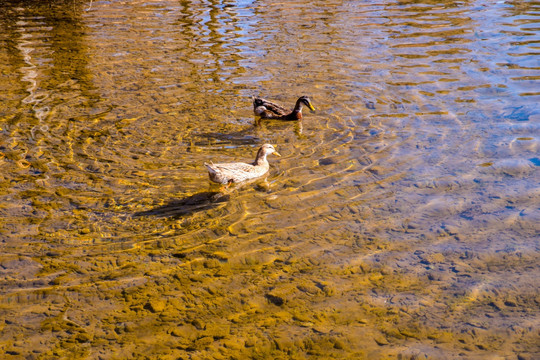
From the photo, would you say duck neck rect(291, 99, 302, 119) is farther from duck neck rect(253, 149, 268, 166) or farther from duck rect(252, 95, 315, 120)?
duck neck rect(253, 149, 268, 166)

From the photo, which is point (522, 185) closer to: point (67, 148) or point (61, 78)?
point (67, 148)

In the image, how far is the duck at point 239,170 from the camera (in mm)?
7766

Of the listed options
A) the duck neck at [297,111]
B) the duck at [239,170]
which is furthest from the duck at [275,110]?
the duck at [239,170]

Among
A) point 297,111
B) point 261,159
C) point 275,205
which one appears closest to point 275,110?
point 297,111

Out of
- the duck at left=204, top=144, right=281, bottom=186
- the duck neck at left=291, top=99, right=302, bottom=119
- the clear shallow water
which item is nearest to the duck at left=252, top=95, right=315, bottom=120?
the duck neck at left=291, top=99, right=302, bottom=119

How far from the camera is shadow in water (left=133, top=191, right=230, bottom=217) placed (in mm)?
7223

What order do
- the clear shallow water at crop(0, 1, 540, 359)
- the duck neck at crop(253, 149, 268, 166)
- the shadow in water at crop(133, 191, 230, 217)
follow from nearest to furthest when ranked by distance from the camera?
1. the clear shallow water at crop(0, 1, 540, 359)
2. the shadow in water at crop(133, 191, 230, 217)
3. the duck neck at crop(253, 149, 268, 166)

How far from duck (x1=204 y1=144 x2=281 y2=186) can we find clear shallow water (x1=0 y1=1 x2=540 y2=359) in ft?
0.69

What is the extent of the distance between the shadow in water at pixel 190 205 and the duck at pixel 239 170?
238mm

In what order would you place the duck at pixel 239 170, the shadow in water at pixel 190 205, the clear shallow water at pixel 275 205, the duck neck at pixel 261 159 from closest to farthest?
the clear shallow water at pixel 275 205 < the shadow in water at pixel 190 205 < the duck at pixel 239 170 < the duck neck at pixel 261 159

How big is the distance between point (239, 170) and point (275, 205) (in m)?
1.06

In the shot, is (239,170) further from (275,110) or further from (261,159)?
(275,110)

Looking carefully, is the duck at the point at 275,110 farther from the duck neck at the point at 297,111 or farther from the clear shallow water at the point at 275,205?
the clear shallow water at the point at 275,205

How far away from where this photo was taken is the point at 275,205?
7.46m
